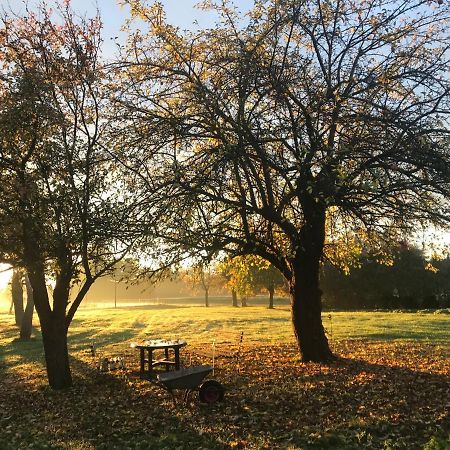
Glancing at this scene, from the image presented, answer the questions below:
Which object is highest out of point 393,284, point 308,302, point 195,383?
point 393,284

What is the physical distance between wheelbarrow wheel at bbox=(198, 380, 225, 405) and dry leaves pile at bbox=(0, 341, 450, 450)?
0.57 feet

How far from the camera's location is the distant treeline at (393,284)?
180 feet

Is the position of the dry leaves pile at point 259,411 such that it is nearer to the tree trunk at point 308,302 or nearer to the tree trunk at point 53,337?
the tree trunk at point 53,337

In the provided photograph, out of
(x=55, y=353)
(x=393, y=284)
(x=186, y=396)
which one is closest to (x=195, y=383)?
(x=186, y=396)

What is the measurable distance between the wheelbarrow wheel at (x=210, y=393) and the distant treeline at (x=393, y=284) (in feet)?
152

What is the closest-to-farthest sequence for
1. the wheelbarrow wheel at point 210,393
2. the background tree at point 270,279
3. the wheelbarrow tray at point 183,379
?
the wheelbarrow tray at point 183,379, the wheelbarrow wheel at point 210,393, the background tree at point 270,279

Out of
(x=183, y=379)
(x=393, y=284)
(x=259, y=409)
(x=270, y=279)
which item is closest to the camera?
(x=259, y=409)

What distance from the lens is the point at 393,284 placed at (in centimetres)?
5588

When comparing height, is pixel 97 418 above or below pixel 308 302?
below

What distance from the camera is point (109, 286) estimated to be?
167375 millimetres

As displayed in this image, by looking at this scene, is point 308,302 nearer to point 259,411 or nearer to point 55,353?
point 259,411

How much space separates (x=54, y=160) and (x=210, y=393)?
698cm

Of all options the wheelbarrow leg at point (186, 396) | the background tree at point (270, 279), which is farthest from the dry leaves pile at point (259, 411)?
the background tree at point (270, 279)

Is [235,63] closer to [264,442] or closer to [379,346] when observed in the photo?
[264,442]
